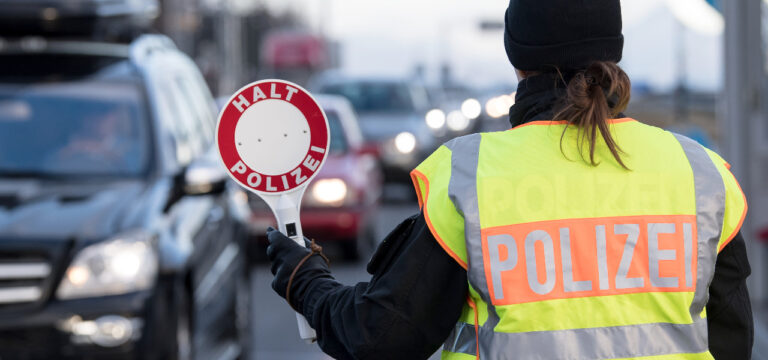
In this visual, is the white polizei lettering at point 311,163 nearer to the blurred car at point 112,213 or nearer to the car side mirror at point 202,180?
the blurred car at point 112,213

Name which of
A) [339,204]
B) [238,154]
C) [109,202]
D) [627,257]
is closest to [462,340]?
[627,257]

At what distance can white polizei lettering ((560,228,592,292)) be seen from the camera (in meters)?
2.39

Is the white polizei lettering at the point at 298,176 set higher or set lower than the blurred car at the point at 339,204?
higher

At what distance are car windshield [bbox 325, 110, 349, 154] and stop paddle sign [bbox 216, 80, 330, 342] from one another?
9268 mm

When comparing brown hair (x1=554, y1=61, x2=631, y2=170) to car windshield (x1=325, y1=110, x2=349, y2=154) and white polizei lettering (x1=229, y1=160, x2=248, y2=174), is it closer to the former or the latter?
white polizei lettering (x1=229, y1=160, x2=248, y2=174)

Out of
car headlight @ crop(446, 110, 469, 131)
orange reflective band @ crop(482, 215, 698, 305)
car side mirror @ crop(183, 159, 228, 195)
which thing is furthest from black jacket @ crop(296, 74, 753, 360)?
car headlight @ crop(446, 110, 469, 131)

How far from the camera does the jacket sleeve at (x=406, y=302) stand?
7.97 ft

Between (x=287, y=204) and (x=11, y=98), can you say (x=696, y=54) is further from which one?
(x=287, y=204)

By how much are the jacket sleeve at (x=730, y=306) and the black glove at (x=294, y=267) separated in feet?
2.62

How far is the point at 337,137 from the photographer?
1241 cm

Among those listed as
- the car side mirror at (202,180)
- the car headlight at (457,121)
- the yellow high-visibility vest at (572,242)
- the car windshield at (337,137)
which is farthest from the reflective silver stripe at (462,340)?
the car headlight at (457,121)

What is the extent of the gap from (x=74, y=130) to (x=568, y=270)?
427 centimetres

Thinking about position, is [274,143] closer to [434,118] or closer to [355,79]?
[434,118]

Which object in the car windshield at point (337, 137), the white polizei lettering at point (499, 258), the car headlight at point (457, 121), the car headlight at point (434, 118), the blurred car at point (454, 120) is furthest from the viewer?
the car headlight at point (457, 121)
